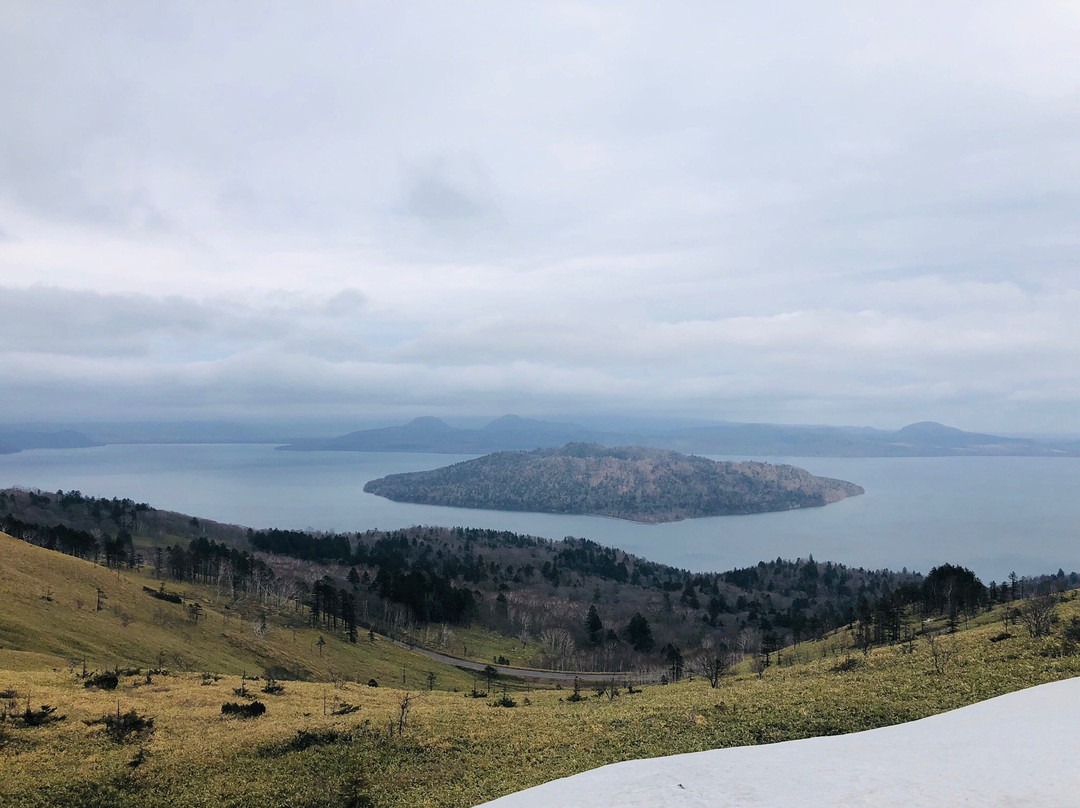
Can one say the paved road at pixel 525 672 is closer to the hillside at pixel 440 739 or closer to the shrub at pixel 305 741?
the hillside at pixel 440 739

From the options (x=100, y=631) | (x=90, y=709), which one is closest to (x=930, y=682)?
(x=90, y=709)

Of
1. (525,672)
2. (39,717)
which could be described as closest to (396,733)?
(39,717)

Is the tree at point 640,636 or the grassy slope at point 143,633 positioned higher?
the grassy slope at point 143,633

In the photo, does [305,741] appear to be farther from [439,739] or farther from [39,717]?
[39,717]

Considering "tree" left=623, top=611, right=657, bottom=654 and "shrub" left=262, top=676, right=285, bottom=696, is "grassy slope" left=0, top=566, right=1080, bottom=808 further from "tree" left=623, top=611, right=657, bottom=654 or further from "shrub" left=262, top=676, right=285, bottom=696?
"tree" left=623, top=611, right=657, bottom=654

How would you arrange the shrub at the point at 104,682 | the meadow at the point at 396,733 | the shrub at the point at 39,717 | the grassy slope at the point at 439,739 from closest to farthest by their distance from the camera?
1. the grassy slope at the point at 439,739
2. the meadow at the point at 396,733
3. the shrub at the point at 39,717
4. the shrub at the point at 104,682

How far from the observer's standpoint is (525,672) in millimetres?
126812

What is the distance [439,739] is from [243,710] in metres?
17.3

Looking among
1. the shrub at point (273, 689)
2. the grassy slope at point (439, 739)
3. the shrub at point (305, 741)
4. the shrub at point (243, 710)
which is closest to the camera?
the grassy slope at point (439, 739)

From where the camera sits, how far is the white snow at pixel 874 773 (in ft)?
54.6

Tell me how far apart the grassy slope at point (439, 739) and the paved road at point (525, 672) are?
89.7 meters

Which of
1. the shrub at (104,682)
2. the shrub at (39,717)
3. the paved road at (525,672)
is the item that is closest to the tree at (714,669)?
the paved road at (525,672)

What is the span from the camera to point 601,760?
26734 mm

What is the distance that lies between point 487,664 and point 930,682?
11104 cm
